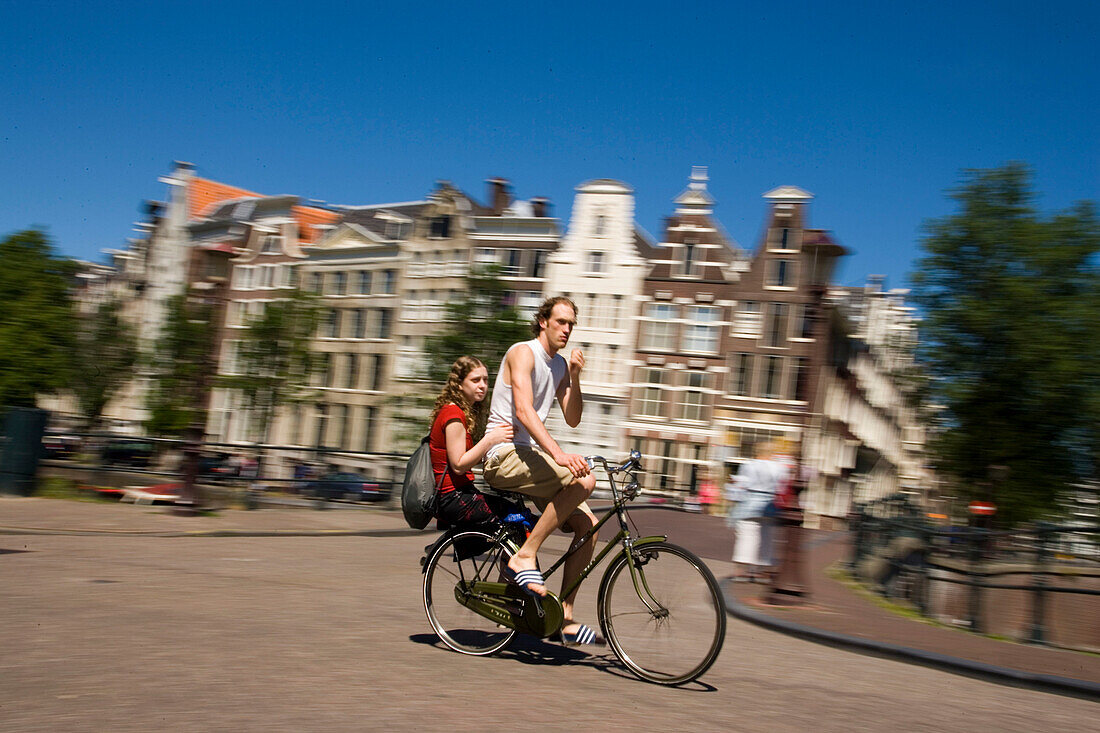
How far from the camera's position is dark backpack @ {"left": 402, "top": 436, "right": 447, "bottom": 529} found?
5645 millimetres

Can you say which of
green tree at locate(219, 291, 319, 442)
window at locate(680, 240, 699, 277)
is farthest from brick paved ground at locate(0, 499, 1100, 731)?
window at locate(680, 240, 699, 277)

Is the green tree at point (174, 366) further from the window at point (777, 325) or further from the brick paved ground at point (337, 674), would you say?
the brick paved ground at point (337, 674)

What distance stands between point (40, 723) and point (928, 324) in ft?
91.2

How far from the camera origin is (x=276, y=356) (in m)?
43.1

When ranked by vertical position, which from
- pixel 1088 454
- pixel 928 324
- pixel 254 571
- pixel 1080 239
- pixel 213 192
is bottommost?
pixel 254 571

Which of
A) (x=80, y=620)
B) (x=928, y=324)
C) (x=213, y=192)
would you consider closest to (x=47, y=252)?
(x=213, y=192)

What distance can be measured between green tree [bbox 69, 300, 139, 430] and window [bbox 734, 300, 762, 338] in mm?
26695

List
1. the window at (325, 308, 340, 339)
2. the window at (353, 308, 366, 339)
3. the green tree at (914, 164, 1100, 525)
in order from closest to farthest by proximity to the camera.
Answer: the green tree at (914, 164, 1100, 525), the window at (353, 308, 366, 339), the window at (325, 308, 340, 339)

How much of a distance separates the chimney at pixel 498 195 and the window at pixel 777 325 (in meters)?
14.9

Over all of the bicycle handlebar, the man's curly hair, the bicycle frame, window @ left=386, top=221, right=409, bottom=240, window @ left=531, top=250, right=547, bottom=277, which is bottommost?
the bicycle frame

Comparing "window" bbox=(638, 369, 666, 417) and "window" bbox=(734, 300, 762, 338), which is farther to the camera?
"window" bbox=(638, 369, 666, 417)

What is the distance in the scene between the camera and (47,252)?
152 ft

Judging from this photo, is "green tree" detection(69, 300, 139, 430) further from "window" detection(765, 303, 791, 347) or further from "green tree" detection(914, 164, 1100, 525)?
"green tree" detection(914, 164, 1100, 525)

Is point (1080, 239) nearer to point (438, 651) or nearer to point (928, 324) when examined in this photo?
point (928, 324)
